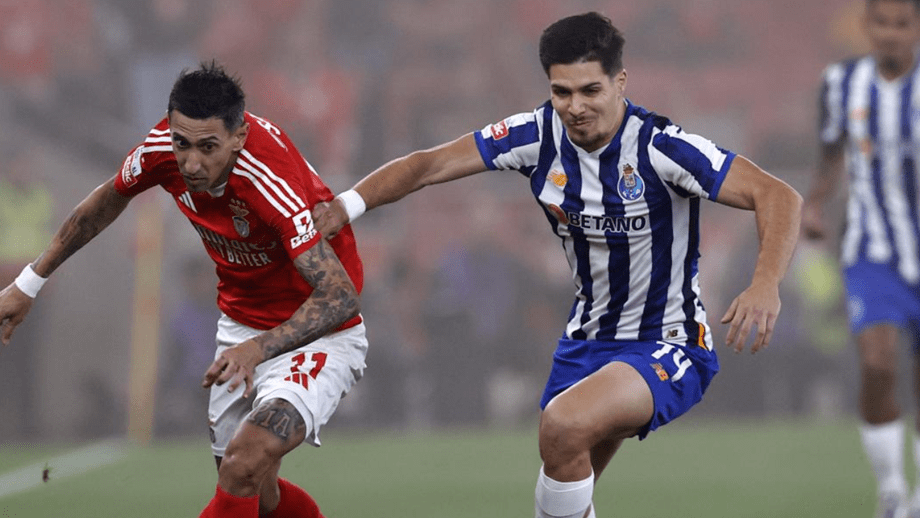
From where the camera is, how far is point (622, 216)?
179 inches

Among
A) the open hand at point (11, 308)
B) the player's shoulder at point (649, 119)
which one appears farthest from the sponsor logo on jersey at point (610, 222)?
the open hand at point (11, 308)

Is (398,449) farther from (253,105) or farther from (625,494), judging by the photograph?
(253,105)

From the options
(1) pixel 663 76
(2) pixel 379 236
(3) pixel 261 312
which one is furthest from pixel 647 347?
(1) pixel 663 76

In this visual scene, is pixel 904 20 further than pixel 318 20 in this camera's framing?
No

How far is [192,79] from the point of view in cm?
439

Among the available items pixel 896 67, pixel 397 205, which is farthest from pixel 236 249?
pixel 397 205

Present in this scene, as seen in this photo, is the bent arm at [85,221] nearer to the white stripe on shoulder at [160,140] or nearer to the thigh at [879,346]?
the white stripe on shoulder at [160,140]

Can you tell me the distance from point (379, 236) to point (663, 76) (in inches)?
132

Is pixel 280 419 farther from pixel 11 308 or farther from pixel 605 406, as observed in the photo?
pixel 11 308

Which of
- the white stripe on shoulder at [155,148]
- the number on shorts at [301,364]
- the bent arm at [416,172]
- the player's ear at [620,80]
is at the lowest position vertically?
the number on shorts at [301,364]

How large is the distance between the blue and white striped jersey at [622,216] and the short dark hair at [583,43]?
0.84 ft

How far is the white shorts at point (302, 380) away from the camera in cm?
448

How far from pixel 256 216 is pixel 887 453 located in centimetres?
285

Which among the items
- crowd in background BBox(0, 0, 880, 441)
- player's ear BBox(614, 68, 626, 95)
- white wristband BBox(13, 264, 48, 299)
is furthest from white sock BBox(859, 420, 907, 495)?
crowd in background BBox(0, 0, 880, 441)
